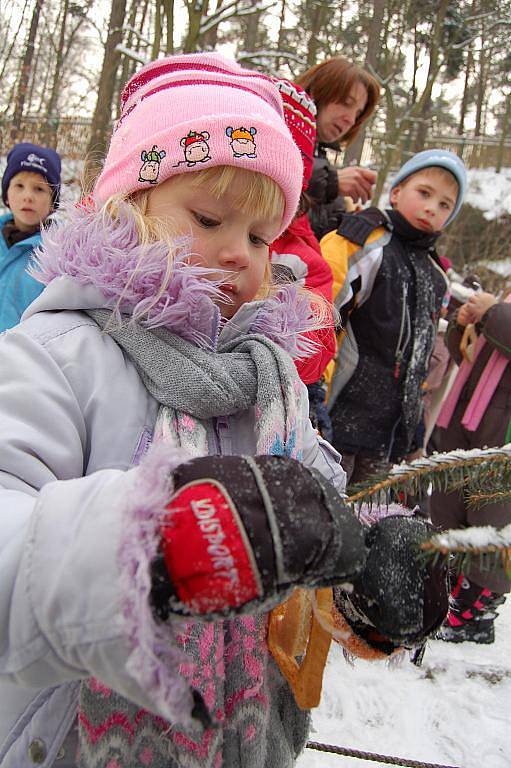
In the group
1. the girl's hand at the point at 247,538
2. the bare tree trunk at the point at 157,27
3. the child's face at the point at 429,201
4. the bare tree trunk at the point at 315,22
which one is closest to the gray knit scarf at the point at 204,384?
the girl's hand at the point at 247,538

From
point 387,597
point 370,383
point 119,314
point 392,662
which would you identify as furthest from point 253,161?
point 370,383

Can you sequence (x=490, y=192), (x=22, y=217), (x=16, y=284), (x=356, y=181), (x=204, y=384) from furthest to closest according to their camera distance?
(x=490, y=192), (x=22, y=217), (x=16, y=284), (x=356, y=181), (x=204, y=384)

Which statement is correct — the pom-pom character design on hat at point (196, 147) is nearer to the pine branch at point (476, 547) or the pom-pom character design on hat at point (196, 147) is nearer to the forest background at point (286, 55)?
the pine branch at point (476, 547)

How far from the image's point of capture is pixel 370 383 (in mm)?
2941

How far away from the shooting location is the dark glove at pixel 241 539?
0.65 metres

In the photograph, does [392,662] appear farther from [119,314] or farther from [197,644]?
[119,314]

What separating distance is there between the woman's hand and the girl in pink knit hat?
1797mm

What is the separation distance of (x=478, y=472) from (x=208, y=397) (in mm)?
465

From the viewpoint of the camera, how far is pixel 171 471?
2.33 feet

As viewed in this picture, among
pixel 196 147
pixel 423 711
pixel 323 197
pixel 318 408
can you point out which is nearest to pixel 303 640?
pixel 196 147

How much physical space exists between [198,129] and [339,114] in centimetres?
200

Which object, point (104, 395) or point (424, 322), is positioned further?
point (424, 322)

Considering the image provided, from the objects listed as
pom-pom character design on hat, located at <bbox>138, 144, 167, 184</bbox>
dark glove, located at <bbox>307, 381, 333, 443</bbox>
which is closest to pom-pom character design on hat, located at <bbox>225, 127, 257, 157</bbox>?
pom-pom character design on hat, located at <bbox>138, 144, 167, 184</bbox>

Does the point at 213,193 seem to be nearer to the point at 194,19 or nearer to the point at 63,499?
the point at 63,499
